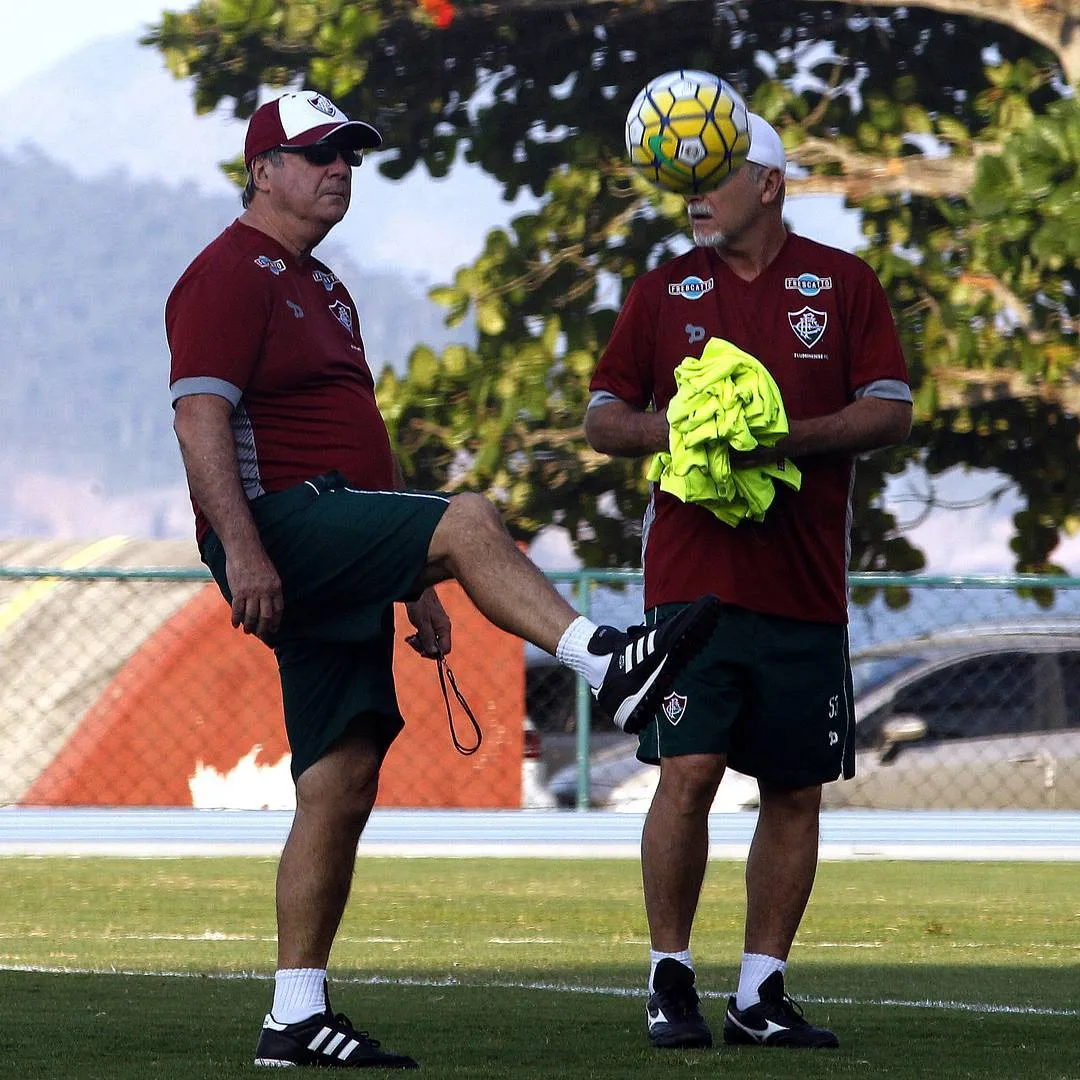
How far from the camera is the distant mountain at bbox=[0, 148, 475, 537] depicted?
2928cm

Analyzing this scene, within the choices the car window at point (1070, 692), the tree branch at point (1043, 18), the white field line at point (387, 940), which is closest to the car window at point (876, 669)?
the car window at point (1070, 692)

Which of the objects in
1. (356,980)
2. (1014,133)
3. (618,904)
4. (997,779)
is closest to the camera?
(356,980)

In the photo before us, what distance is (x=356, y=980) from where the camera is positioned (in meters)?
5.70

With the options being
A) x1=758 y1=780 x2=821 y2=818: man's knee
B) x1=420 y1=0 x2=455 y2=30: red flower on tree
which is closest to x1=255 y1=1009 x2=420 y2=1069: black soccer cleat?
x1=758 y1=780 x2=821 y2=818: man's knee

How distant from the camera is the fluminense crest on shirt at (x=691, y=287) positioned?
15.9 ft

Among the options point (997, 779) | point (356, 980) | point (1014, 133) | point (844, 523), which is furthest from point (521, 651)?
point (844, 523)

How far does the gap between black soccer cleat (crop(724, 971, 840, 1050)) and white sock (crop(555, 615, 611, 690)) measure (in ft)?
3.13

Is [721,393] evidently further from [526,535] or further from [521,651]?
[526,535]

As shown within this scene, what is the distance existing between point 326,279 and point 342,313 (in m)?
0.08

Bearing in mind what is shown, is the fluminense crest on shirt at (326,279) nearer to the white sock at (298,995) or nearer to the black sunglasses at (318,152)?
the black sunglasses at (318,152)

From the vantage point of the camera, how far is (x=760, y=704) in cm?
470

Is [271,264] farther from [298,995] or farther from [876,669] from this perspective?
[876,669]

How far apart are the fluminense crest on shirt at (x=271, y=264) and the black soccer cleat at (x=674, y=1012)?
65.1 inches

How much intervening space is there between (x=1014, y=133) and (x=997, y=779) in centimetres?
466
